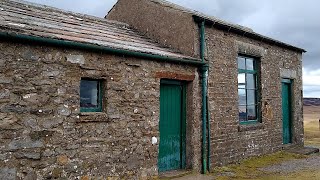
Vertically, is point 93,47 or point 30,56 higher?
point 93,47

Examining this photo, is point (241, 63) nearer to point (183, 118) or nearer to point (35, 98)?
point (183, 118)

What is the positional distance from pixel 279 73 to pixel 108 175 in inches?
314

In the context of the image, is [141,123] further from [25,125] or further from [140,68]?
[25,125]

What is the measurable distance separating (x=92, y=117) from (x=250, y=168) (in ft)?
16.1

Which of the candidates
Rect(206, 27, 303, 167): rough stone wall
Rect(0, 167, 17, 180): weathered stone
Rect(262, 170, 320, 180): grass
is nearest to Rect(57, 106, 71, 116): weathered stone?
Rect(0, 167, 17, 180): weathered stone

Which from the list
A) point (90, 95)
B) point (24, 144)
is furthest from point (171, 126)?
point (24, 144)

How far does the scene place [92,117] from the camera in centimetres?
641

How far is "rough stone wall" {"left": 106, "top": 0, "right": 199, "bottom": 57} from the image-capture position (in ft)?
28.8

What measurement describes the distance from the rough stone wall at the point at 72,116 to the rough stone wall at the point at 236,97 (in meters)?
1.94

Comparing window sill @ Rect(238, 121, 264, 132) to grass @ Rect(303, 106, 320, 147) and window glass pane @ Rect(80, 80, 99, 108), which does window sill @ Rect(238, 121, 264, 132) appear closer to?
window glass pane @ Rect(80, 80, 99, 108)

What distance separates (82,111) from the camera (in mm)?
6480

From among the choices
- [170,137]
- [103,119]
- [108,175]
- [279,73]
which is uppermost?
[279,73]

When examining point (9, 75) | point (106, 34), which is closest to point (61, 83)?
point (9, 75)

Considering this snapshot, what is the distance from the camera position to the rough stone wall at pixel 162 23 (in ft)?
28.8
